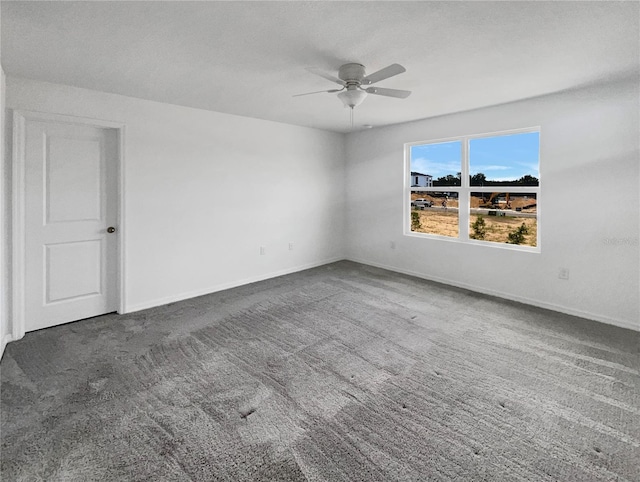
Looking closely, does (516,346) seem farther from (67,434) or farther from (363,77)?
(67,434)

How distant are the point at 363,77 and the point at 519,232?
2912 mm

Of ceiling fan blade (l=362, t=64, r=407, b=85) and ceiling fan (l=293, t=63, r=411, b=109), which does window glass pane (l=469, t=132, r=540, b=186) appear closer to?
ceiling fan (l=293, t=63, r=411, b=109)

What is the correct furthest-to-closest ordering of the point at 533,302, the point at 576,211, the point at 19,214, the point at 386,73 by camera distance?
the point at 533,302 < the point at 576,211 < the point at 19,214 < the point at 386,73

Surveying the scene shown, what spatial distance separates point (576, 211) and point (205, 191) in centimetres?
438

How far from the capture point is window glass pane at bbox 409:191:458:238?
193 inches

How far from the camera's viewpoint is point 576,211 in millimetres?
3592

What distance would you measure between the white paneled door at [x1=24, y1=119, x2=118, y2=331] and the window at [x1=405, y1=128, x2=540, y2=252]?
13.7ft

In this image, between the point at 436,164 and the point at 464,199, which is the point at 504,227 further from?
the point at 436,164

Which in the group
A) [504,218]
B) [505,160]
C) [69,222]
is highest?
[505,160]

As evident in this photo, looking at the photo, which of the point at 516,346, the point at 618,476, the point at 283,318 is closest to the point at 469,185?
the point at 516,346

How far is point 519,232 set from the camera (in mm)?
4211

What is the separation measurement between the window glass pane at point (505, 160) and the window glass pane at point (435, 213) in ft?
1.55

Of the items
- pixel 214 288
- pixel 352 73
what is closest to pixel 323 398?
pixel 352 73

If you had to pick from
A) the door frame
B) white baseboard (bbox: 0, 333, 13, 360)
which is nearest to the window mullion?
the door frame
